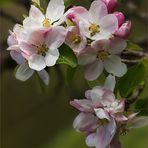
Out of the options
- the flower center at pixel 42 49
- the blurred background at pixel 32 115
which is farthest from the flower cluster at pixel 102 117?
the blurred background at pixel 32 115

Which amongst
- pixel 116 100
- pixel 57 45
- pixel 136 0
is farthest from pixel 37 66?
pixel 136 0

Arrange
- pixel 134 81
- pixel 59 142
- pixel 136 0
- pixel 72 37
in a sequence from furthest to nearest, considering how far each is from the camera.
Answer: pixel 59 142, pixel 136 0, pixel 134 81, pixel 72 37

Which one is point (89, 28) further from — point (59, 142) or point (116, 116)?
point (59, 142)

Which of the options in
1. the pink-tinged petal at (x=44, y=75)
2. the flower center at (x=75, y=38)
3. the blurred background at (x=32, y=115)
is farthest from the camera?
the blurred background at (x=32, y=115)

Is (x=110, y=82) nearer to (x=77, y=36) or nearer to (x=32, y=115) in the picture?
(x=77, y=36)

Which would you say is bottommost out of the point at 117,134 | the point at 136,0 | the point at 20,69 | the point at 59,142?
the point at 59,142

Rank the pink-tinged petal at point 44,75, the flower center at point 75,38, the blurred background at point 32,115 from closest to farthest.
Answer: the flower center at point 75,38
the pink-tinged petal at point 44,75
the blurred background at point 32,115

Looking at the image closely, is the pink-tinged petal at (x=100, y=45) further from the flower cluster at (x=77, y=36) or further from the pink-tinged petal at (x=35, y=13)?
the pink-tinged petal at (x=35, y=13)
